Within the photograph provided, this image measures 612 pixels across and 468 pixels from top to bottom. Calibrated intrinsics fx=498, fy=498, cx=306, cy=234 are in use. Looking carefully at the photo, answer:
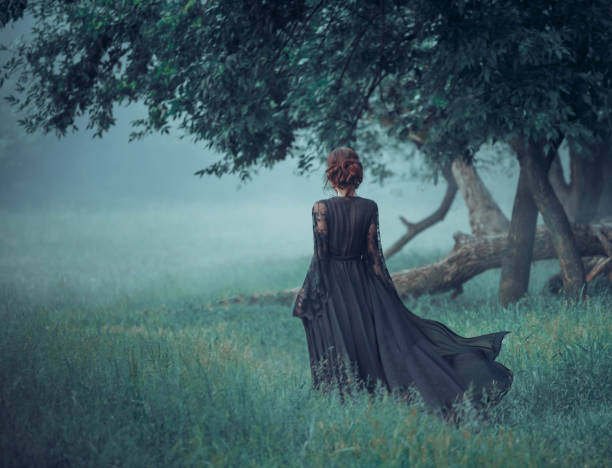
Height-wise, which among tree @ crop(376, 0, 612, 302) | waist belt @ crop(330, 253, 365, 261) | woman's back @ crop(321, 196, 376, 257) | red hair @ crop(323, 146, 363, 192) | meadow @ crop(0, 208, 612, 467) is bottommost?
meadow @ crop(0, 208, 612, 467)

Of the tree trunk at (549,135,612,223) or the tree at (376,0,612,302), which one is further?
the tree trunk at (549,135,612,223)

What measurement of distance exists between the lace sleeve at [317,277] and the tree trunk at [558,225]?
5.38 m

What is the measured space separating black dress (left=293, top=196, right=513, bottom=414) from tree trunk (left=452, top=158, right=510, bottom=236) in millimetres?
9401

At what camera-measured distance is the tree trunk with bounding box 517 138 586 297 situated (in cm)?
857

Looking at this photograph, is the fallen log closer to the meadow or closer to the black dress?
the meadow

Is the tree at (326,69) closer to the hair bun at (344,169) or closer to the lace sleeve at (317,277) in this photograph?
the hair bun at (344,169)

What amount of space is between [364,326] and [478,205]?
10.4 metres

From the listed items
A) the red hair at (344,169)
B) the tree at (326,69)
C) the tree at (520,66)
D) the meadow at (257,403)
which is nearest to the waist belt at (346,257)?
the red hair at (344,169)

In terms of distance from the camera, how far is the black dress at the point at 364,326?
15.9 ft

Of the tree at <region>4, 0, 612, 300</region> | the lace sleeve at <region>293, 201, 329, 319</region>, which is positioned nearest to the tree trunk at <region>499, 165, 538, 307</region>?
the tree at <region>4, 0, 612, 300</region>

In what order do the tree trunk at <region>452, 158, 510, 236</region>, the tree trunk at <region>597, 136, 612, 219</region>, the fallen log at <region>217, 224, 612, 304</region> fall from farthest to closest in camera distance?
1. the tree trunk at <region>452, 158, 510, 236</region>
2. the tree trunk at <region>597, 136, 612, 219</region>
3. the fallen log at <region>217, 224, 612, 304</region>

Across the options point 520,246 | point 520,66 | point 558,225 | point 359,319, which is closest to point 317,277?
point 359,319

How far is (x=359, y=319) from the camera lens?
16.7 feet

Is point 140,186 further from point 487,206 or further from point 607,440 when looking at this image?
point 607,440
